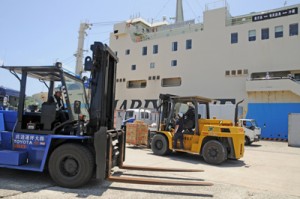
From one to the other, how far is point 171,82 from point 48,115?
29.1 metres

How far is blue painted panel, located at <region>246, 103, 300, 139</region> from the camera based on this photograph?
959 inches

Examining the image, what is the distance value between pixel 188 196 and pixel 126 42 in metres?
34.0

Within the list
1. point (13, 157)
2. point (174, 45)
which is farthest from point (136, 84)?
point (13, 157)

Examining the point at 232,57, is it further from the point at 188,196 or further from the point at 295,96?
the point at 188,196

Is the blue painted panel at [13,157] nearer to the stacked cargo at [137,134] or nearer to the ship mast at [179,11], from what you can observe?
the stacked cargo at [137,134]

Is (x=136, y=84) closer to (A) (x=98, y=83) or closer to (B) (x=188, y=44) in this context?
(B) (x=188, y=44)

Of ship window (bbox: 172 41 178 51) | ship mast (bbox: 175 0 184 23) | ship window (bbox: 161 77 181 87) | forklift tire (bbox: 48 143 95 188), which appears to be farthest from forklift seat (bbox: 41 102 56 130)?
ship mast (bbox: 175 0 184 23)

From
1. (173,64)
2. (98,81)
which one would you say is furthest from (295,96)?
(98,81)

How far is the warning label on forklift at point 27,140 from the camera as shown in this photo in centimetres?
571

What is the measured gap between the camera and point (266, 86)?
25.4 m

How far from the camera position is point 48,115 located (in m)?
5.80

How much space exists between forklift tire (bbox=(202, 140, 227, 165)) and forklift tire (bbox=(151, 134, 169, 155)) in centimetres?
166

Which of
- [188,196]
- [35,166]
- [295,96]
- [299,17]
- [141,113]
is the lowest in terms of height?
[188,196]

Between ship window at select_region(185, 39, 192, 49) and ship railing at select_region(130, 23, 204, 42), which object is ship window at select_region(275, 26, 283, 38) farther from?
ship window at select_region(185, 39, 192, 49)
